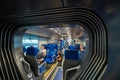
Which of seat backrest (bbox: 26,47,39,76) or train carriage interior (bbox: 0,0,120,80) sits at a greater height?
train carriage interior (bbox: 0,0,120,80)

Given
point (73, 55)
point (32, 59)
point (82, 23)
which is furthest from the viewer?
point (32, 59)

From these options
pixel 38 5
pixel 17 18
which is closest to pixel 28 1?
pixel 38 5

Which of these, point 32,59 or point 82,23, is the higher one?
point 82,23

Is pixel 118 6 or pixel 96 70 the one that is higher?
pixel 118 6

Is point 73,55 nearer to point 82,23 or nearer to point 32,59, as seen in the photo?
point 32,59

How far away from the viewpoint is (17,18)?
2004 mm

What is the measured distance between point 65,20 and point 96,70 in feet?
3.03

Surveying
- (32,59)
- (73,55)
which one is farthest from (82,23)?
(32,59)

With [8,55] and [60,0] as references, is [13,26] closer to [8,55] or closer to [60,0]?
[8,55]

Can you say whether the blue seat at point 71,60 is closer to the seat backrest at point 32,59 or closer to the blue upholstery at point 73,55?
the blue upholstery at point 73,55

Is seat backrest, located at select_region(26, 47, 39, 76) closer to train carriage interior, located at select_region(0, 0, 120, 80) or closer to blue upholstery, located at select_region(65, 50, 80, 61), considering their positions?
blue upholstery, located at select_region(65, 50, 80, 61)

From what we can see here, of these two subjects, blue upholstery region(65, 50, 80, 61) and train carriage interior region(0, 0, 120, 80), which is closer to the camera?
train carriage interior region(0, 0, 120, 80)

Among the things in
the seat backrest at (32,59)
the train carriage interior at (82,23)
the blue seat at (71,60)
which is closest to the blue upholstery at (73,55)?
the blue seat at (71,60)

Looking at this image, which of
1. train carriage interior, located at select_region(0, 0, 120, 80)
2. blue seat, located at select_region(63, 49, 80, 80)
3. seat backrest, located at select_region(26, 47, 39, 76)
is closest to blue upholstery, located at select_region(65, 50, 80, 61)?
blue seat, located at select_region(63, 49, 80, 80)
